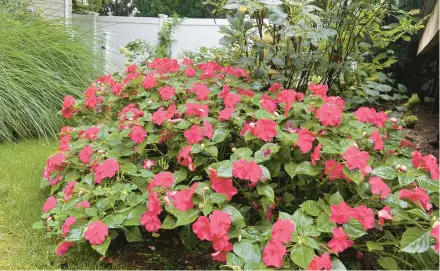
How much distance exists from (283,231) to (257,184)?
0.27m

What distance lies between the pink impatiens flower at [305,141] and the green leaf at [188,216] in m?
0.41

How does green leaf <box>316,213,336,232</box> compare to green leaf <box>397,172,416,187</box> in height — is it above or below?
below

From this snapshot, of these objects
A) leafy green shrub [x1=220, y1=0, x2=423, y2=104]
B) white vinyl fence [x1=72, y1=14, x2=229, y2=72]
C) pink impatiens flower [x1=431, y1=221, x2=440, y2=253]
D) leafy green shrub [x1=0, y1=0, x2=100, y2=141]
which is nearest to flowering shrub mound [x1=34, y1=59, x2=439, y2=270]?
pink impatiens flower [x1=431, y1=221, x2=440, y2=253]

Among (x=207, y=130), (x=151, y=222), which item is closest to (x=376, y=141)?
(x=207, y=130)

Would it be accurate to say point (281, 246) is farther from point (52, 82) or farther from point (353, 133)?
point (52, 82)

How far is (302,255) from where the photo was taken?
1.19m

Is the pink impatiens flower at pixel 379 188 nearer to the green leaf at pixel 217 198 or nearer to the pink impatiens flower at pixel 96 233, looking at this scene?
the green leaf at pixel 217 198

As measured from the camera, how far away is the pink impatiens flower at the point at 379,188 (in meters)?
1.33

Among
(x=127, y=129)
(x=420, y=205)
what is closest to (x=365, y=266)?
(x=420, y=205)

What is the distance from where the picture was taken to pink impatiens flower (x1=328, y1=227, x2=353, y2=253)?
1252 millimetres

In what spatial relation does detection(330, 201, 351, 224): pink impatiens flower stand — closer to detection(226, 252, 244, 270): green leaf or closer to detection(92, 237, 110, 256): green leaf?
detection(226, 252, 244, 270): green leaf

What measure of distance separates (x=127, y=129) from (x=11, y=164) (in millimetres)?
1266

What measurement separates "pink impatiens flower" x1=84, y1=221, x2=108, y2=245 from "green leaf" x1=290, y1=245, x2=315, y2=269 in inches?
24.0

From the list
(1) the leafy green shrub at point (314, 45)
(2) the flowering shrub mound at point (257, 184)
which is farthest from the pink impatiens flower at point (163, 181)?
(1) the leafy green shrub at point (314, 45)
